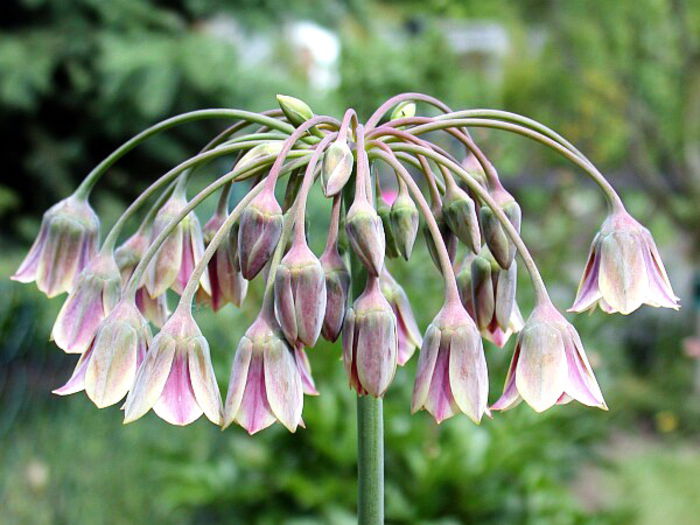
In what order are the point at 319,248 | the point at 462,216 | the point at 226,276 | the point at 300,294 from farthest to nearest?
the point at 319,248, the point at 226,276, the point at 462,216, the point at 300,294

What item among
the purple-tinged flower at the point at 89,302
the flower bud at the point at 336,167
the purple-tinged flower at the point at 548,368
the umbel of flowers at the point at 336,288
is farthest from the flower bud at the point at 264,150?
the purple-tinged flower at the point at 548,368

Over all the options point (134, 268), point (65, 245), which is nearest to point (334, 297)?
point (134, 268)

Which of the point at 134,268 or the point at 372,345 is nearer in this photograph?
the point at 372,345

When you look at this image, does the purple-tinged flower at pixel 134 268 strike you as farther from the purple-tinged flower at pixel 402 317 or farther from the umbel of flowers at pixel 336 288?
the purple-tinged flower at pixel 402 317

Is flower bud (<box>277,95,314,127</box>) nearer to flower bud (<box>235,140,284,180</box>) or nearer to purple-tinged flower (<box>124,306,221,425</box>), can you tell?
flower bud (<box>235,140,284,180</box>)

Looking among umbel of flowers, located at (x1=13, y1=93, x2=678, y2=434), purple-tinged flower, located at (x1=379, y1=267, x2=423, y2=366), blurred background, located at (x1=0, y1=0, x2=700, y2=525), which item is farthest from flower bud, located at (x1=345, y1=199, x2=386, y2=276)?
blurred background, located at (x1=0, y1=0, x2=700, y2=525)

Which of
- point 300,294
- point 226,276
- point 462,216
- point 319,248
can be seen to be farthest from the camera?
point 319,248

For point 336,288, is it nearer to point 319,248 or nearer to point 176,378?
point 176,378

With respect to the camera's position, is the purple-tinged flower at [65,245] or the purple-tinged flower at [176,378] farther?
the purple-tinged flower at [65,245]
